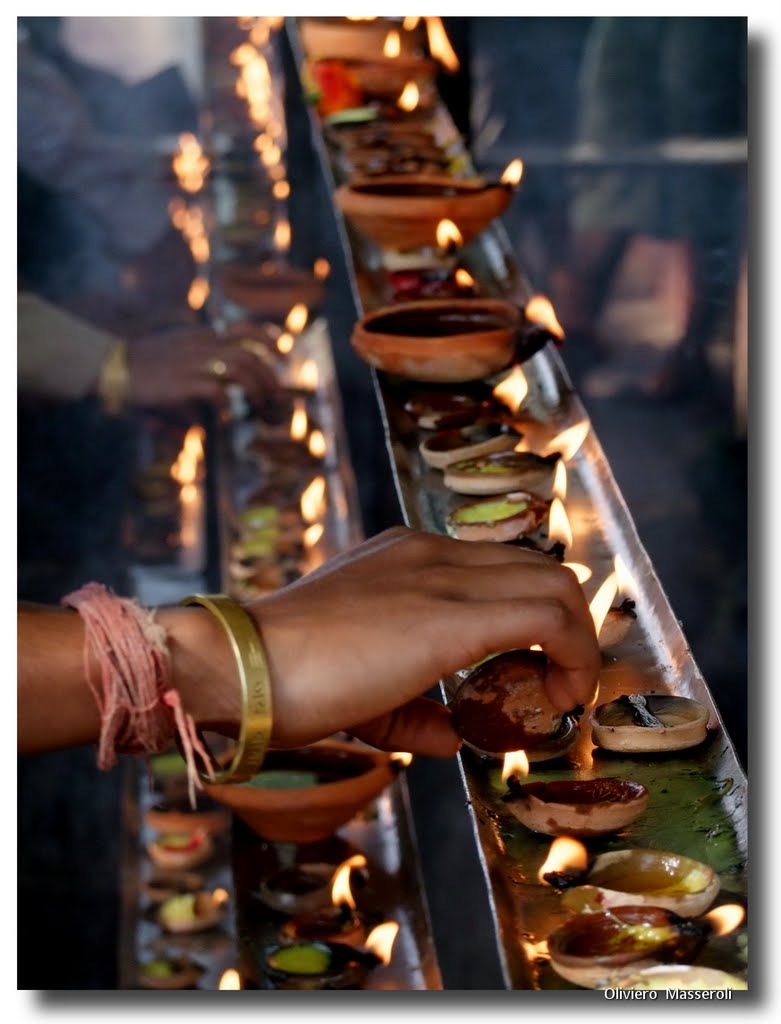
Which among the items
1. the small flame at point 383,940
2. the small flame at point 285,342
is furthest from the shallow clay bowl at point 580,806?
the small flame at point 285,342

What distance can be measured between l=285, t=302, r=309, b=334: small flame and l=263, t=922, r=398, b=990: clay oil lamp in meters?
2.08

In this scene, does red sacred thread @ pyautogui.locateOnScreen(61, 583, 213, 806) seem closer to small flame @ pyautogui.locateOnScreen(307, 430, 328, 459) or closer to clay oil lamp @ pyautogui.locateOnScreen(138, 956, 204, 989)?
clay oil lamp @ pyautogui.locateOnScreen(138, 956, 204, 989)

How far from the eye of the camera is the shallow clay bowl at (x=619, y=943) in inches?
42.3

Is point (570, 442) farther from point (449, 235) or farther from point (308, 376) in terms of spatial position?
point (308, 376)

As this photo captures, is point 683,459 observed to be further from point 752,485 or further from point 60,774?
point 752,485

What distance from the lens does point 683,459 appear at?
374 cm

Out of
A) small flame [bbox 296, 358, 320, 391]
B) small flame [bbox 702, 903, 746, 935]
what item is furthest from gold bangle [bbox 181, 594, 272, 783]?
small flame [bbox 296, 358, 320, 391]

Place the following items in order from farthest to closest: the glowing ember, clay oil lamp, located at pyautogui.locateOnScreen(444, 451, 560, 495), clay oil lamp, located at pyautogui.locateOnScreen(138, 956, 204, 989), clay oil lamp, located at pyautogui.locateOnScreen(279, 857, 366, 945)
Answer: clay oil lamp, located at pyautogui.locateOnScreen(138, 956, 204, 989) < clay oil lamp, located at pyautogui.locateOnScreen(279, 857, 366, 945) < clay oil lamp, located at pyautogui.locateOnScreen(444, 451, 560, 495) < the glowing ember

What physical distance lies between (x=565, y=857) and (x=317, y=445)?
2116 mm

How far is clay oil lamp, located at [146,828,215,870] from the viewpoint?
7.94ft

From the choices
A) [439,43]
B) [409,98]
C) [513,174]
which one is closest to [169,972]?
[513,174]

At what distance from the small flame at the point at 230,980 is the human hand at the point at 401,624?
73cm

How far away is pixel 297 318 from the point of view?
3631mm
